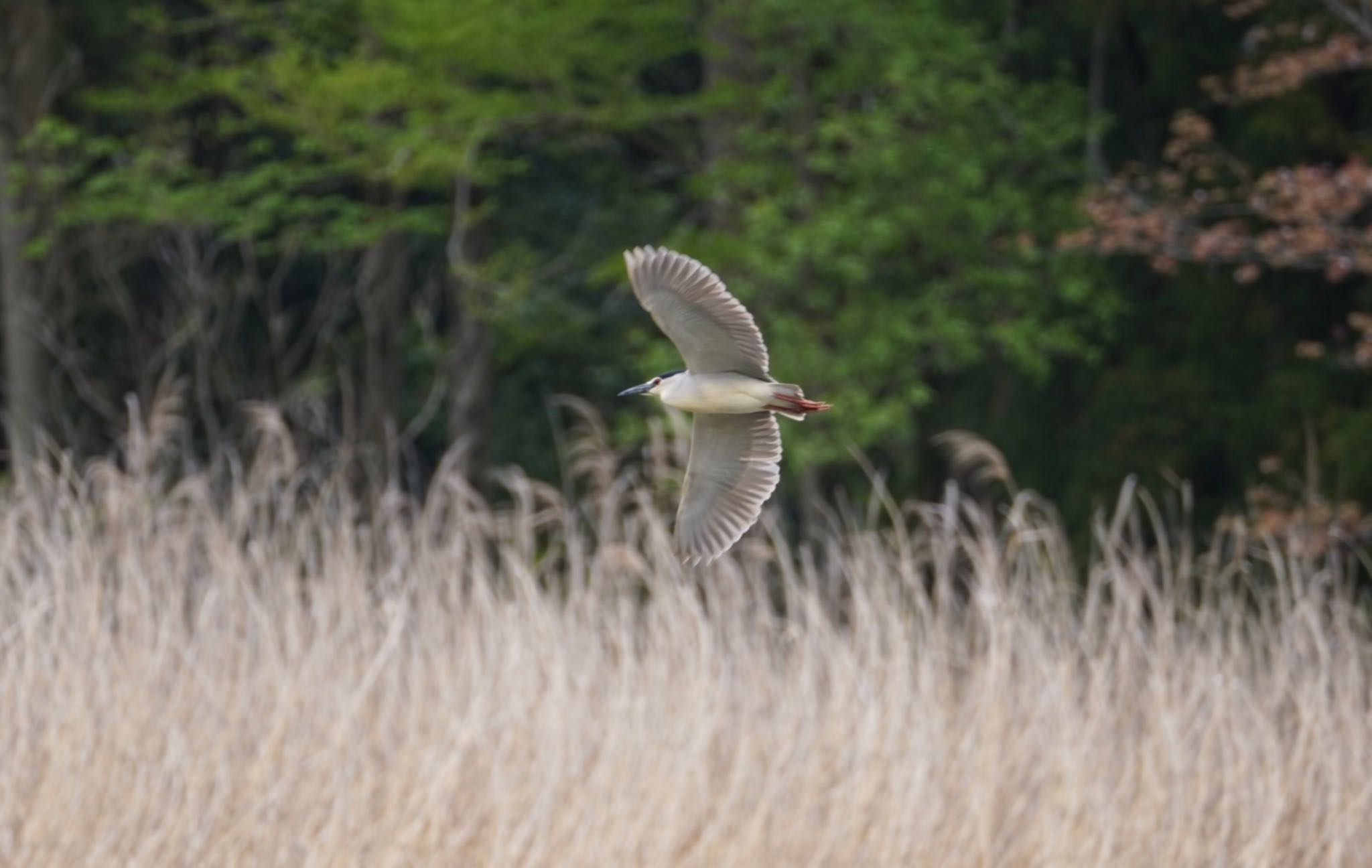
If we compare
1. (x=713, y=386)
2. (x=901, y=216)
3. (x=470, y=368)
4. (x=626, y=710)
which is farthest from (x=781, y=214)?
(x=713, y=386)

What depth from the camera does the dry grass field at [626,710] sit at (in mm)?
4422

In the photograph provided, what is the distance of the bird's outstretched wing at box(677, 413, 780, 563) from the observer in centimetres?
317

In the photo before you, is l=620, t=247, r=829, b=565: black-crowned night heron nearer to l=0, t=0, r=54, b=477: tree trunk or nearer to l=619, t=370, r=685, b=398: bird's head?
l=619, t=370, r=685, b=398: bird's head

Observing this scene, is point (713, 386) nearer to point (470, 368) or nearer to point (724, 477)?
point (724, 477)

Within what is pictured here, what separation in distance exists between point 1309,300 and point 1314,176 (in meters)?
1.87

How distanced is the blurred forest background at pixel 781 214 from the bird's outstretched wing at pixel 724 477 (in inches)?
191

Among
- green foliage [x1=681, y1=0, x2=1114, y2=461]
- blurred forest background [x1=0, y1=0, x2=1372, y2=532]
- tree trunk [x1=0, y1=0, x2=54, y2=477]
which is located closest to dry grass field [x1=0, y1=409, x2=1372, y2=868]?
blurred forest background [x1=0, y1=0, x2=1372, y2=532]

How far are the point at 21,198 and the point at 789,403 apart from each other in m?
11.3

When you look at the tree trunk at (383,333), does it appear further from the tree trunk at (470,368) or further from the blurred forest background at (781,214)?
the tree trunk at (470,368)

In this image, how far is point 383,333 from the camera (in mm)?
14086

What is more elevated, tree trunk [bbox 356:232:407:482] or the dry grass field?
the dry grass field

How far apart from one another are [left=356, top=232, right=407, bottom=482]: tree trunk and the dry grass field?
806 centimetres

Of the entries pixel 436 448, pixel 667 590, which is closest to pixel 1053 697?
pixel 667 590

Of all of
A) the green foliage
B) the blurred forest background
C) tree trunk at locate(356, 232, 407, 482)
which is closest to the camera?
the blurred forest background
